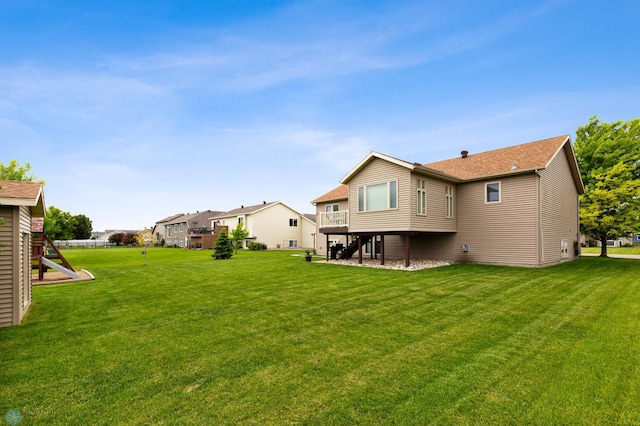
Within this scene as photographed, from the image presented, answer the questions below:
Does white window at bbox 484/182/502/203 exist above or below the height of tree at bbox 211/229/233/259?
above

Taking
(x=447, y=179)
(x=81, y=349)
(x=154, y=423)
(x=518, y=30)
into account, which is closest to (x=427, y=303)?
(x=154, y=423)

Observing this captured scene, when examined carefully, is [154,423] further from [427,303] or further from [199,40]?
[199,40]

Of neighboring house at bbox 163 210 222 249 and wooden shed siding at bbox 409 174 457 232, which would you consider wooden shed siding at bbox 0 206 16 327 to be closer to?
wooden shed siding at bbox 409 174 457 232

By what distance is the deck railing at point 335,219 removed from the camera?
18.8 m

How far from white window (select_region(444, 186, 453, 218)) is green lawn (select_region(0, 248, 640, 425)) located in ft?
28.2

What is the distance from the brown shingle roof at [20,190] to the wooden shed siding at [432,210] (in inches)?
541

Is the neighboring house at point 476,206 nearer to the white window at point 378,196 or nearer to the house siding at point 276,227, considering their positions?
the white window at point 378,196

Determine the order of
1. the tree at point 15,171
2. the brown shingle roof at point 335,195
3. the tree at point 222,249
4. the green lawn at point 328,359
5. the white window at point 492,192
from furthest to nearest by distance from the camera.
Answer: the tree at point 15,171, the brown shingle roof at point 335,195, the tree at point 222,249, the white window at point 492,192, the green lawn at point 328,359

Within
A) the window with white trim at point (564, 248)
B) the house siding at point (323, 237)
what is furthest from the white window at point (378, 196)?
the window with white trim at point (564, 248)

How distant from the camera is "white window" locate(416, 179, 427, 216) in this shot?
15.4 metres

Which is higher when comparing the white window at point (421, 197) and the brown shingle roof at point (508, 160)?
the brown shingle roof at point (508, 160)

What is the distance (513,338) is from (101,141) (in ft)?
88.6

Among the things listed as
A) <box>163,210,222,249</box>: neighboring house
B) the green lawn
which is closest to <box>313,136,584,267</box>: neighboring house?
the green lawn

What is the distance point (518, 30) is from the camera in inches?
643
